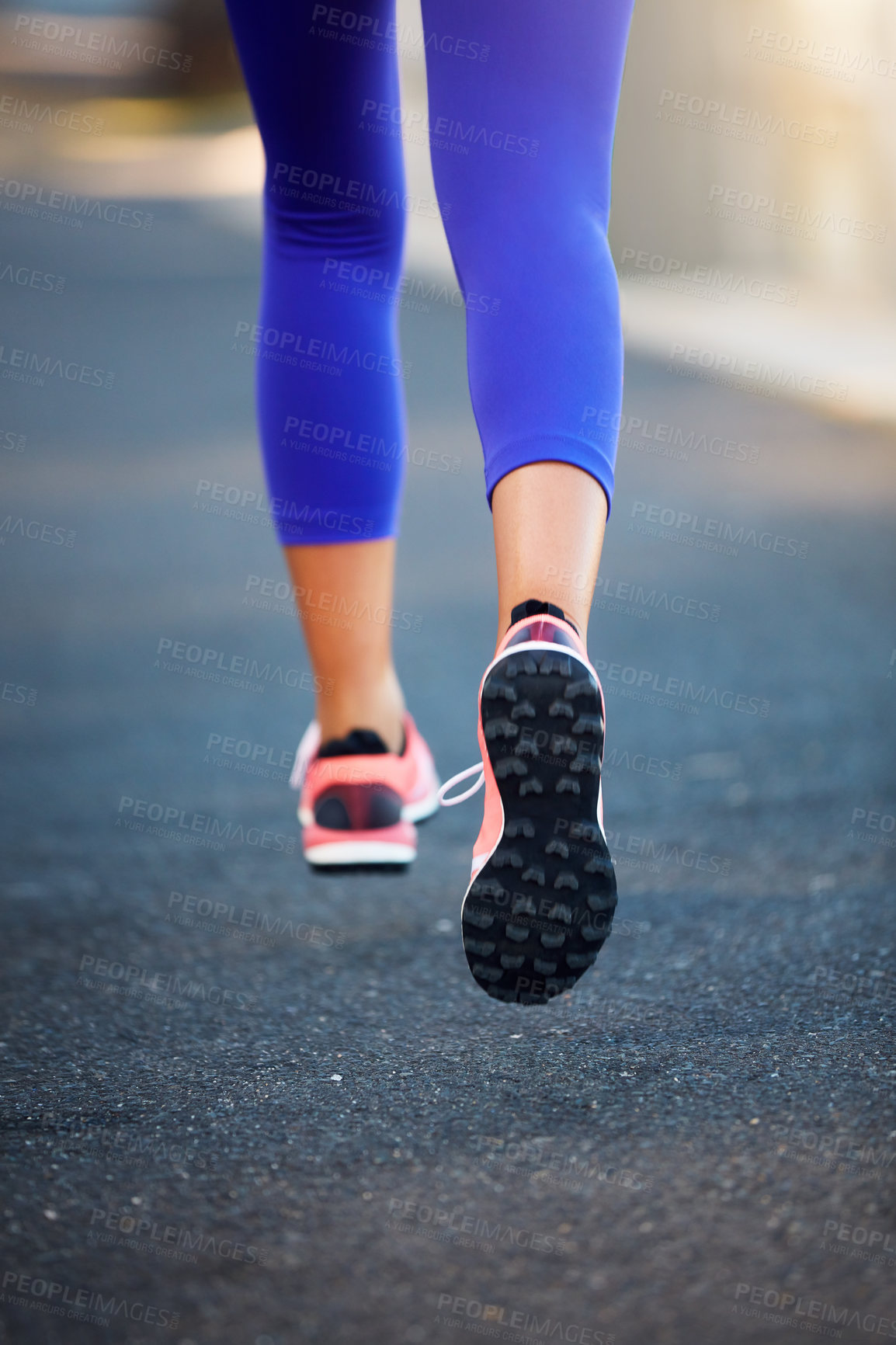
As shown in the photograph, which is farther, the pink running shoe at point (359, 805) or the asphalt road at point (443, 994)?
the pink running shoe at point (359, 805)

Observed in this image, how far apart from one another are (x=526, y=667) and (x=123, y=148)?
67.1 feet

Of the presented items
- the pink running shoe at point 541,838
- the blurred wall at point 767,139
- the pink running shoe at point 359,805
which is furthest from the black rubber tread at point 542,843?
the blurred wall at point 767,139

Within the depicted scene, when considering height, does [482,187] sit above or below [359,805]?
above

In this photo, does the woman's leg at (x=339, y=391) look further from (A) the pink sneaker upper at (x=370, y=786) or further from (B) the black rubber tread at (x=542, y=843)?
(B) the black rubber tread at (x=542, y=843)

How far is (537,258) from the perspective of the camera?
1.12m

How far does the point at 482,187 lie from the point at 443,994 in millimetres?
766

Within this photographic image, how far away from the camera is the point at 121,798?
215 cm

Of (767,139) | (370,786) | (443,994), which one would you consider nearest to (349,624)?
(370,786)

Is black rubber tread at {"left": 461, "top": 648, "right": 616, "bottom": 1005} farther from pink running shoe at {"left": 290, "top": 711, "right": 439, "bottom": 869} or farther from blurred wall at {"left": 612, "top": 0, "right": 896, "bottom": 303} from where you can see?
blurred wall at {"left": 612, "top": 0, "right": 896, "bottom": 303}

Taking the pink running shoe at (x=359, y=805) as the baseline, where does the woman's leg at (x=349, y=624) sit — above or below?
above

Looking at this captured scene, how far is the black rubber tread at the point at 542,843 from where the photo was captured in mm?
1002

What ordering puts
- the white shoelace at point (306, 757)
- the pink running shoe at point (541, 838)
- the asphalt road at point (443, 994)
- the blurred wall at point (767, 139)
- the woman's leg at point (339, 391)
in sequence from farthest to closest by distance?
the blurred wall at point (767, 139) → the white shoelace at point (306, 757) → the woman's leg at point (339, 391) → the pink running shoe at point (541, 838) → the asphalt road at point (443, 994)

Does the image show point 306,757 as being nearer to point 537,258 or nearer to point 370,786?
point 370,786

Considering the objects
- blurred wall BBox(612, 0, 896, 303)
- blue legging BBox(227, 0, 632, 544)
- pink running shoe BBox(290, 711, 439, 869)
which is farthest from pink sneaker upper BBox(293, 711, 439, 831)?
blurred wall BBox(612, 0, 896, 303)
